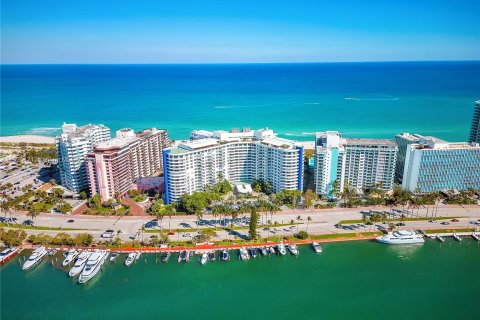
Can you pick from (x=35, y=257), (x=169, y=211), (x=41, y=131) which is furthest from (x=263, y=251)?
(x=41, y=131)

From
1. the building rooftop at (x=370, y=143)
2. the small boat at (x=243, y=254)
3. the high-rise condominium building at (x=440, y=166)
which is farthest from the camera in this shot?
the building rooftop at (x=370, y=143)

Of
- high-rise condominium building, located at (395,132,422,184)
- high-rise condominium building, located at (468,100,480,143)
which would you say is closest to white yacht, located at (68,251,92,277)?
high-rise condominium building, located at (395,132,422,184)

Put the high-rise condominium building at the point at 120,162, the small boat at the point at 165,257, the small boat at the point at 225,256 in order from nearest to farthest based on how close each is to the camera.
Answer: the small boat at the point at 225,256
the small boat at the point at 165,257
the high-rise condominium building at the point at 120,162

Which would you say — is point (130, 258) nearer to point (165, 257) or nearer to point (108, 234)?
point (165, 257)

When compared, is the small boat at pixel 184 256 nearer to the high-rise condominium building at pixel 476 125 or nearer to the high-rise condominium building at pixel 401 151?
the high-rise condominium building at pixel 401 151

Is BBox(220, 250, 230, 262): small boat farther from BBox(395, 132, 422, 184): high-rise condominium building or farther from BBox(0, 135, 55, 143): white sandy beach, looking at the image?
BBox(0, 135, 55, 143): white sandy beach

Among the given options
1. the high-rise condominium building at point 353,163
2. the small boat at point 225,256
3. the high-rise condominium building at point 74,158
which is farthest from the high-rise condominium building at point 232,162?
the high-rise condominium building at point 74,158
